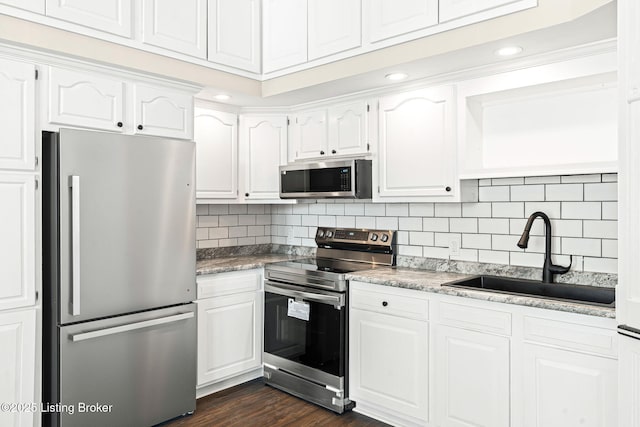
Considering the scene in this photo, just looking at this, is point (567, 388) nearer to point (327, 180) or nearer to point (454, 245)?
point (454, 245)

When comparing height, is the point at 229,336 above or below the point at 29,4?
below

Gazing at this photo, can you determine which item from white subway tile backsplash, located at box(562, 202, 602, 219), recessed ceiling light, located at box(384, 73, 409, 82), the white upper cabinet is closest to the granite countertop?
recessed ceiling light, located at box(384, 73, 409, 82)

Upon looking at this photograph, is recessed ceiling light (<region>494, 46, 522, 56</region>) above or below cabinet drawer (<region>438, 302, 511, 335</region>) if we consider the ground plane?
above

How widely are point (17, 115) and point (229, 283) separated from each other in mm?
1651

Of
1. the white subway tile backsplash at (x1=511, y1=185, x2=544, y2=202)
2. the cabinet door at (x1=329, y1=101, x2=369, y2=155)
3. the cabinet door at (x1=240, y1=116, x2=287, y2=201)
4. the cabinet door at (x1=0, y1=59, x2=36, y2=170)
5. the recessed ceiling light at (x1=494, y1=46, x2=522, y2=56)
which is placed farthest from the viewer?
the cabinet door at (x1=240, y1=116, x2=287, y2=201)

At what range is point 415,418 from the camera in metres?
2.72

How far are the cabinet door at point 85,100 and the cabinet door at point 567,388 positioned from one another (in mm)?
2550

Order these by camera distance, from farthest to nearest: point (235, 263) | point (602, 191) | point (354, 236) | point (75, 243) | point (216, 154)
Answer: point (354, 236)
point (216, 154)
point (235, 263)
point (602, 191)
point (75, 243)

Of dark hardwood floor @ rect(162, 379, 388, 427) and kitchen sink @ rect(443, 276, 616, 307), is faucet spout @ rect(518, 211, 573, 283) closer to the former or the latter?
kitchen sink @ rect(443, 276, 616, 307)

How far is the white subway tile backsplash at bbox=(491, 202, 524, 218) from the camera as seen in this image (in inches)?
113

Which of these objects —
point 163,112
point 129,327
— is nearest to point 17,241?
point 129,327

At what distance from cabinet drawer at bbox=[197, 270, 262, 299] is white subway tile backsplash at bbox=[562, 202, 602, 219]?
2.11m

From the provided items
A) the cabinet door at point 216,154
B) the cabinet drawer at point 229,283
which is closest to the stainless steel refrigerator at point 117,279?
the cabinet drawer at point 229,283

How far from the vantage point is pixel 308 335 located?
3195 millimetres
